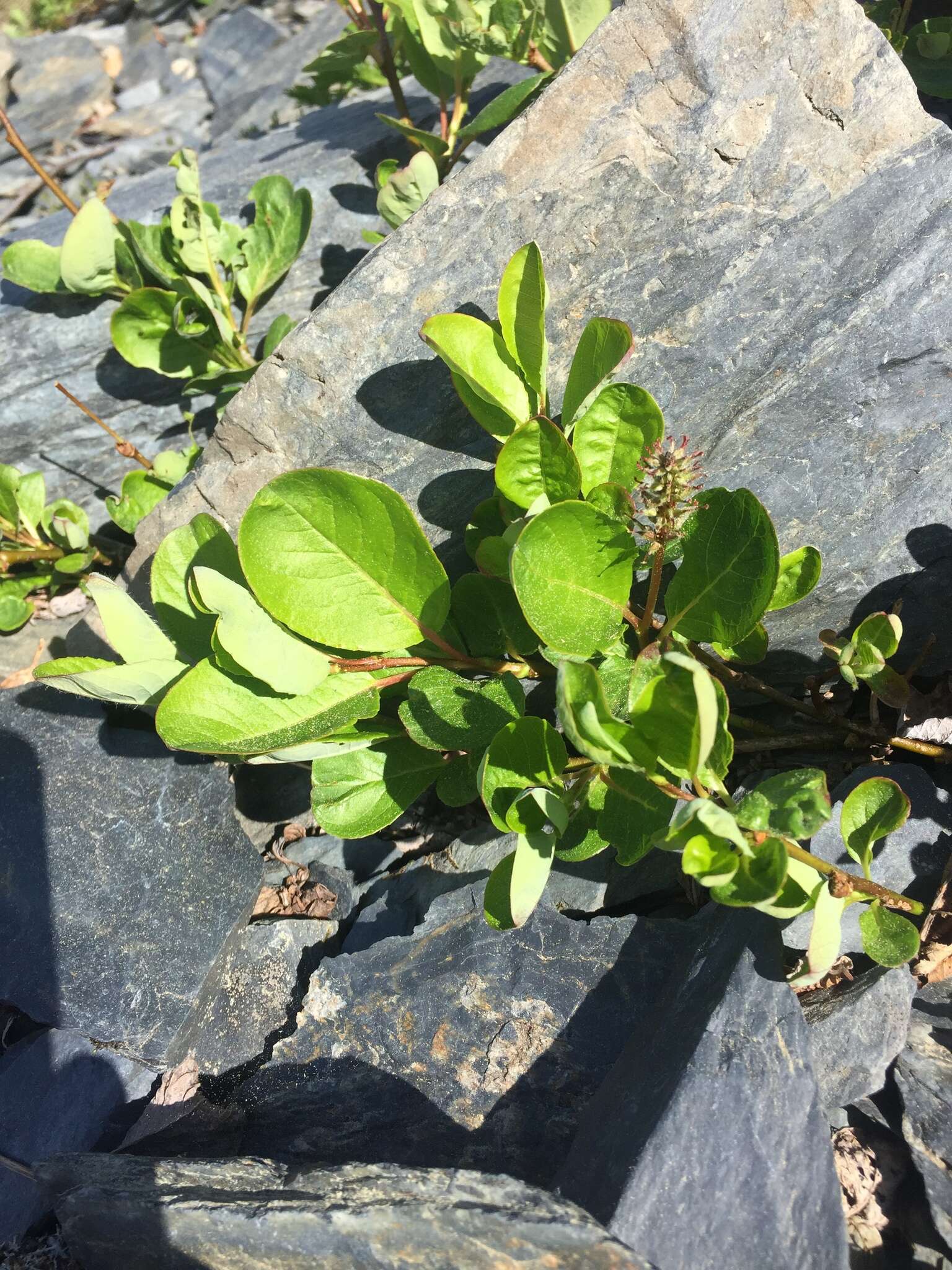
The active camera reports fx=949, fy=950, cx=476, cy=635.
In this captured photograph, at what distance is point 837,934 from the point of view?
6.52 feet

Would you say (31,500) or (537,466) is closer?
(537,466)

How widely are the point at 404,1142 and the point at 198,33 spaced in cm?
911

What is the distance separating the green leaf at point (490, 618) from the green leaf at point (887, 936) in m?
1.04

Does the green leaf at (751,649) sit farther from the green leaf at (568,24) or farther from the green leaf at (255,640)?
the green leaf at (568,24)

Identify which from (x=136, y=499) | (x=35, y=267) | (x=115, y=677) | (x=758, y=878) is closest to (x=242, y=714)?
(x=115, y=677)

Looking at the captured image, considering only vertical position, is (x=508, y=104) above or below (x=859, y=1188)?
above

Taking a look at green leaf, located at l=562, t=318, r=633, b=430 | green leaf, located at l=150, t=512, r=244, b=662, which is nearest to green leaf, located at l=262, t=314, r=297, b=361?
green leaf, located at l=150, t=512, r=244, b=662

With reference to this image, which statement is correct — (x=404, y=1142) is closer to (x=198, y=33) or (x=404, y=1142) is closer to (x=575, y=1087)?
(x=575, y=1087)

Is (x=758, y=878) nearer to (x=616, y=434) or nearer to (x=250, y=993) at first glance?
(x=616, y=434)

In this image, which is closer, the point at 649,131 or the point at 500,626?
the point at 649,131

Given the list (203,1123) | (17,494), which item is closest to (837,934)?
(203,1123)

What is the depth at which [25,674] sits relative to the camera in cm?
370

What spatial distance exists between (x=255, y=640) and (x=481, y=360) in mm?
869

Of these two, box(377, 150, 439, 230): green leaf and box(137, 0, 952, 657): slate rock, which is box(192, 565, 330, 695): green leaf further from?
box(377, 150, 439, 230): green leaf
